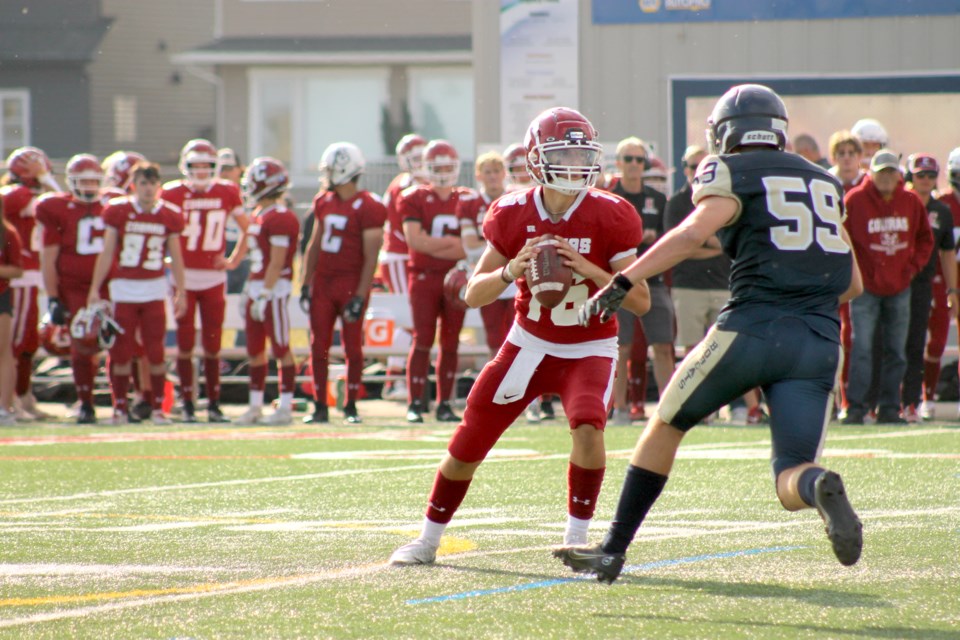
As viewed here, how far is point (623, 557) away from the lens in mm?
4996

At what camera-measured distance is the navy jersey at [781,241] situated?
4.77 meters

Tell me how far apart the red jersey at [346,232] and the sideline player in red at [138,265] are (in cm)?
114

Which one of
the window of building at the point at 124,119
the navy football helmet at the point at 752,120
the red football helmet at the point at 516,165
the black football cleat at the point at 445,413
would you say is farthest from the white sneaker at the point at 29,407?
the window of building at the point at 124,119

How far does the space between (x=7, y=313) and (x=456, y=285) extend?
3.69 metres

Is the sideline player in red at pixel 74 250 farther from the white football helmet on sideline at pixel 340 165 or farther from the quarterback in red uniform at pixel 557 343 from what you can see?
the quarterback in red uniform at pixel 557 343

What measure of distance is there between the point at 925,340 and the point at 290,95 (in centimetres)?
2121

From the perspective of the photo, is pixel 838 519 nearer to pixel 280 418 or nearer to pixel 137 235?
pixel 280 418

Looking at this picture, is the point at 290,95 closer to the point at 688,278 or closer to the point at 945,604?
the point at 688,278

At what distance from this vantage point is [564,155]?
550 centimetres

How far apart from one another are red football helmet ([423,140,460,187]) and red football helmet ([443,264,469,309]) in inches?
33.6

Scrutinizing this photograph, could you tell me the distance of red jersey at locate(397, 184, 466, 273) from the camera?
1214 centimetres

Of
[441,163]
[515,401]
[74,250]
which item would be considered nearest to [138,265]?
[74,250]

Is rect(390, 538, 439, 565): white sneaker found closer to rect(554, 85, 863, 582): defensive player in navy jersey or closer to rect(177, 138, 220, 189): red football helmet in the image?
rect(554, 85, 863, 582): defensive player in navy jersey

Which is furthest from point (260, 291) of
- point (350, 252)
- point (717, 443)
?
point (717, 443)
